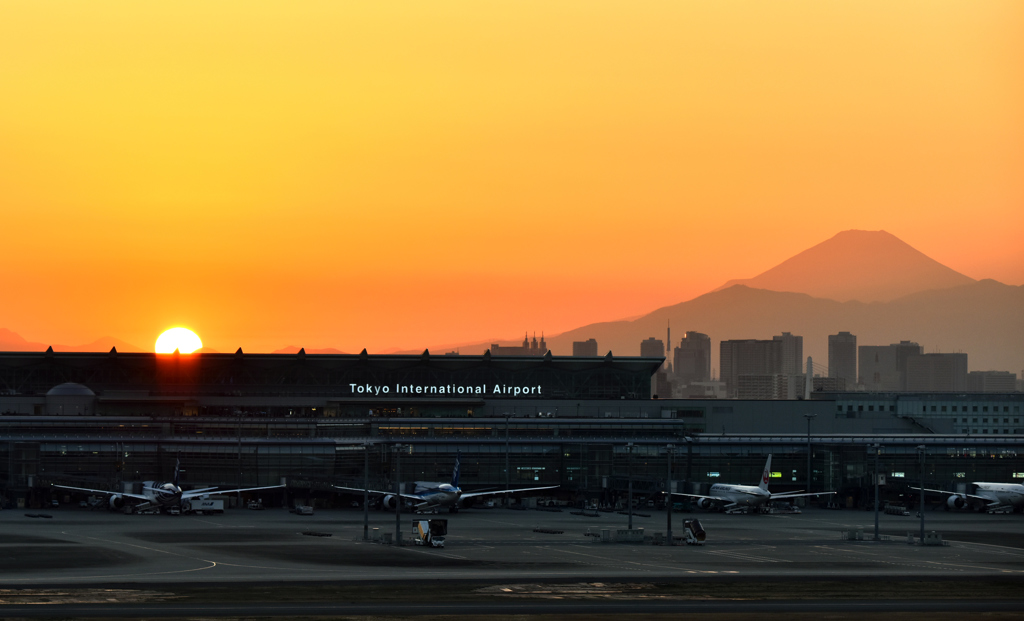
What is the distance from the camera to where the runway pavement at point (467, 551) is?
91688 mm

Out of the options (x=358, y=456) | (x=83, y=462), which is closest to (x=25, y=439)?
(x=83, y=462)

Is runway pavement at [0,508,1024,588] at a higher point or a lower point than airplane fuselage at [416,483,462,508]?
lower

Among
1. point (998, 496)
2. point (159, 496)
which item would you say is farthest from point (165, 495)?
point (998, 496)

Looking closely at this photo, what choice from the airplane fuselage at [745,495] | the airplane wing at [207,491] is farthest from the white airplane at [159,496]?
the airplane fuselage at [745,495]

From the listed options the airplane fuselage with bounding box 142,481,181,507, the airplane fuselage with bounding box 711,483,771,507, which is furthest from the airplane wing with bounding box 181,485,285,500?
the airplane fuselage with bounding box 711,483,771,507

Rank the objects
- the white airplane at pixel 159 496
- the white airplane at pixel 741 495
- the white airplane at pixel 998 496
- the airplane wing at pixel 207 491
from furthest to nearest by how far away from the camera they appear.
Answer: the white airplane at pixel 998 496 → the white airplane at pixel 741 495 → the airplane wing at pixel 207 491 → the white airplane at pixel 159 496

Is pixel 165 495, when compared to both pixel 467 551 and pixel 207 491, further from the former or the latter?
pixel 467 551

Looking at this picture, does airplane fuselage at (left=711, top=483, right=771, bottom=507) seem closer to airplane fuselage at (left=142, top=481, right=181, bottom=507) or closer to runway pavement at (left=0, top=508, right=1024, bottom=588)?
runway pavement at (left=0, top=508, right=1024, bottom=588)

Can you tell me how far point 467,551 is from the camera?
108250 mm

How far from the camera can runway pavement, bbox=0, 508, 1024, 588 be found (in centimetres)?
9169

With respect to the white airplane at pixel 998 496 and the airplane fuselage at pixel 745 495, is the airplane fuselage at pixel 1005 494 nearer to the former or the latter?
the white airplane at pixel 998 496

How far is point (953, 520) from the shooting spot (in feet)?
502

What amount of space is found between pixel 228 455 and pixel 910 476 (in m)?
101

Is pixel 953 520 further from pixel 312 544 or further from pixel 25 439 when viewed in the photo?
pixel 25 439
